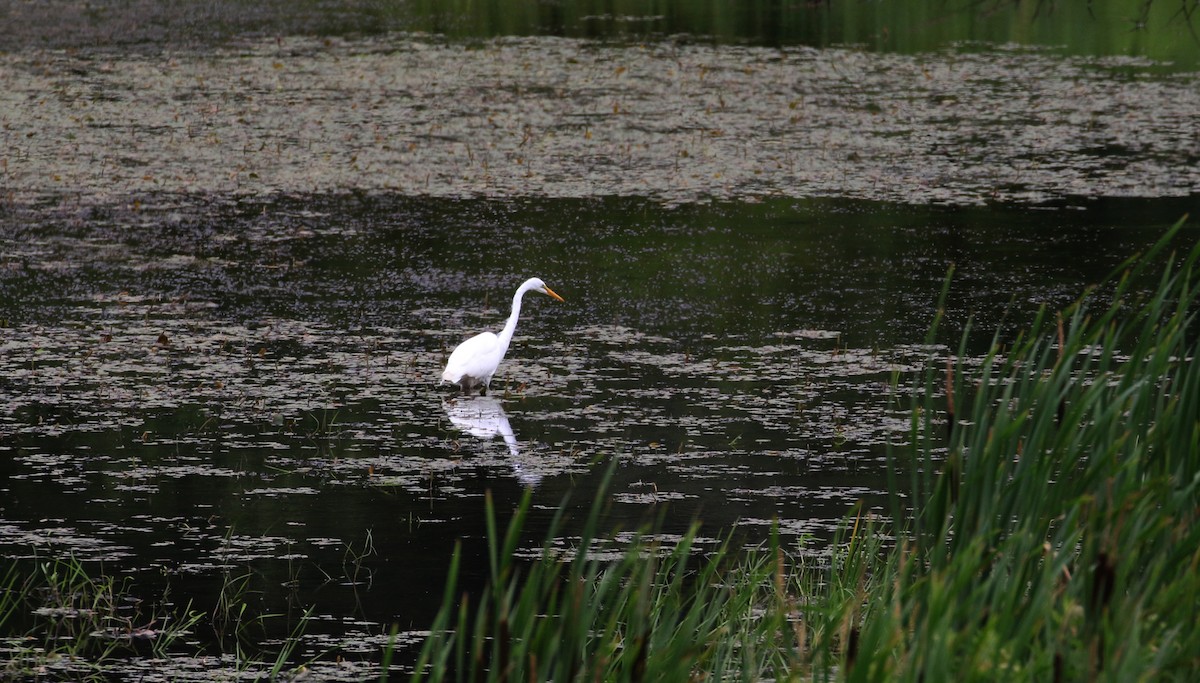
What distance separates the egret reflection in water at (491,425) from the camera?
669cm

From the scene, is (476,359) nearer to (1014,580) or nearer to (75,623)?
(75,623)

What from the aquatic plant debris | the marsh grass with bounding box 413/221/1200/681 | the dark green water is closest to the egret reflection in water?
the dark green water

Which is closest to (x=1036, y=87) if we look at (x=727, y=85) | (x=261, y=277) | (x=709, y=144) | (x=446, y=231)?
(x=727, y=85)

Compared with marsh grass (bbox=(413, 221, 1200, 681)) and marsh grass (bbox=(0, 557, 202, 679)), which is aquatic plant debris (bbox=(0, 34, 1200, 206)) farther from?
marsh grass (bbox=(413, 221, 1200, 681))

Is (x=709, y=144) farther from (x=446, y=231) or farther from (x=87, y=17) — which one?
(x=87, y=17)

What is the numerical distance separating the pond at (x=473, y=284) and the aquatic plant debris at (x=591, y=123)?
7 centimetres

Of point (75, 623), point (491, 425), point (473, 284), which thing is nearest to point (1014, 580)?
point (75, 623)

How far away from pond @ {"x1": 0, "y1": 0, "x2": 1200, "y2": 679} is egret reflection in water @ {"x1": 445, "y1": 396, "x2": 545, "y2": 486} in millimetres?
23

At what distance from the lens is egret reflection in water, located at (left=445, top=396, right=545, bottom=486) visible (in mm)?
6691

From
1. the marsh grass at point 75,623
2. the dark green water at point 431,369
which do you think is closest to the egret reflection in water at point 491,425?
the dark green water at point 431,369

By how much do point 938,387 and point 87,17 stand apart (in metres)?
19.1

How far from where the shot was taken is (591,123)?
613 inches

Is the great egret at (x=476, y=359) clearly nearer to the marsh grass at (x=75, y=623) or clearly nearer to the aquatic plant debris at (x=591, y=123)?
the marsh grass at (x=75, y=623)

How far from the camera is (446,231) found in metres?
11.3
